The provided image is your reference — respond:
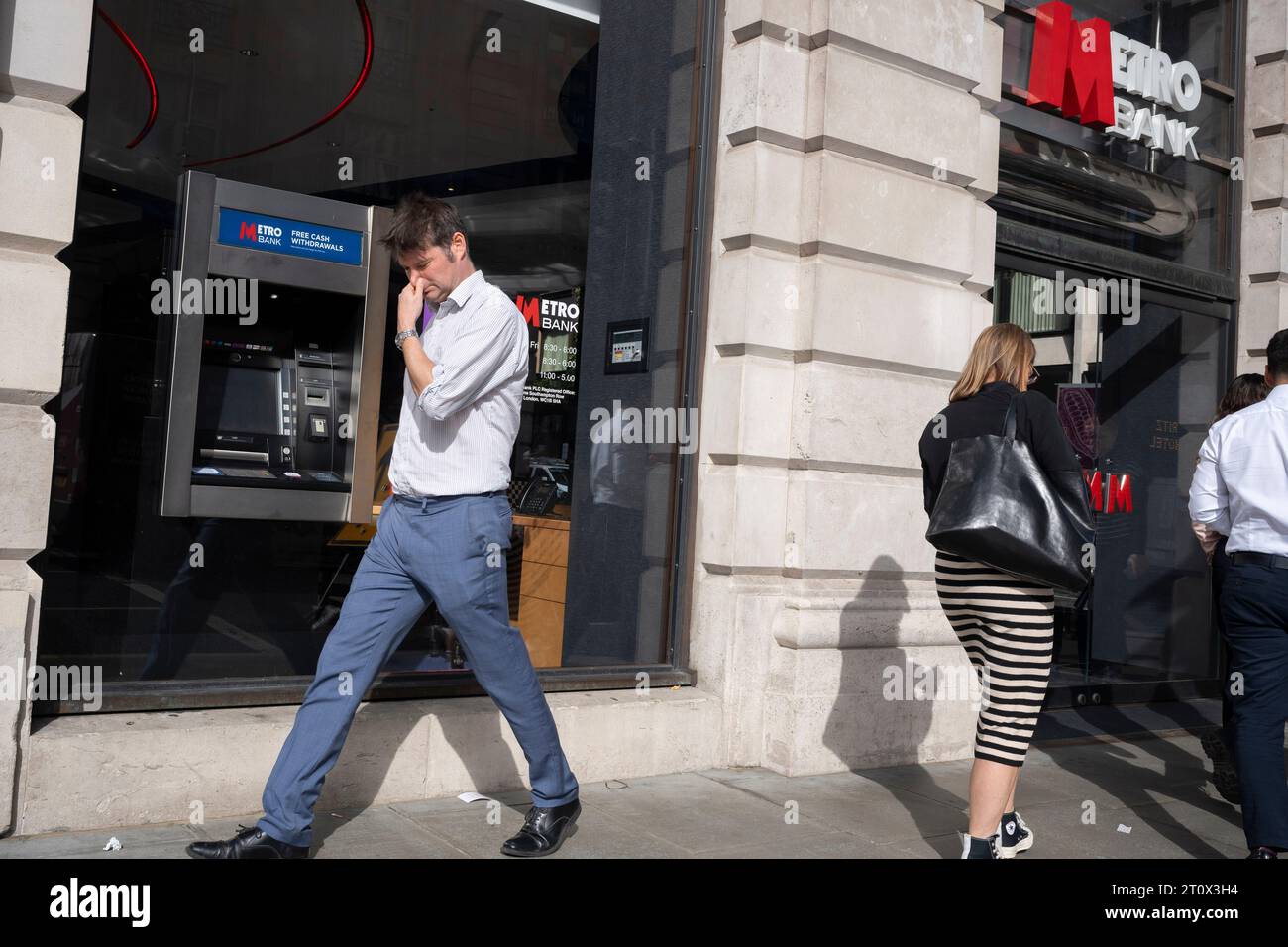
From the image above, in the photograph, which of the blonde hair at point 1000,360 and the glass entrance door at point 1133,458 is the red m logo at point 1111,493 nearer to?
the glass entrance door at point 1133,458

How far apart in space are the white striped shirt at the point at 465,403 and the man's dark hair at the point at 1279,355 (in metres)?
2.71

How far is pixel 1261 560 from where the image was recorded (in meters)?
4.16

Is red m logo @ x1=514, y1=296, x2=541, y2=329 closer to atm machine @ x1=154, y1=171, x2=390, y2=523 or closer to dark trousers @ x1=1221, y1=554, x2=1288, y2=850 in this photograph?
atm machine @ x1=154, y1=171, x2=390, y2=523

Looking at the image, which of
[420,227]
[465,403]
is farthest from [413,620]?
[420,227]

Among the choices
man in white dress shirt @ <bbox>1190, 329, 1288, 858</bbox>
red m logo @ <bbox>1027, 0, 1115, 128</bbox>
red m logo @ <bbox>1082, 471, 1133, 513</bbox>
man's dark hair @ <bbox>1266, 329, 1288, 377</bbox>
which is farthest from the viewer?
red m logo @ <bbox>1082, 471, 1133, 513</bbox>

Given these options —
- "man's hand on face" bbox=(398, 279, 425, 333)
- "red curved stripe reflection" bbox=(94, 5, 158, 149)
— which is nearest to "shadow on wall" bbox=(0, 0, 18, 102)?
"red curved stripe reflection" bbox=(94, 5, 158, 149)

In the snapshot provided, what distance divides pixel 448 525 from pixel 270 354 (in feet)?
5.76

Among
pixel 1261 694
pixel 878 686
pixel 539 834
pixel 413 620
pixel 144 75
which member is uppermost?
pixel 144 75

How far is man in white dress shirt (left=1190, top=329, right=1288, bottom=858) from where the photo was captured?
13.2 ft

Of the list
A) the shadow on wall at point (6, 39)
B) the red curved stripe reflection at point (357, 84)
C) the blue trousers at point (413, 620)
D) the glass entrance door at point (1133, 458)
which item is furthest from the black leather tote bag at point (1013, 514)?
the glass entrance door at point (1133, 458)

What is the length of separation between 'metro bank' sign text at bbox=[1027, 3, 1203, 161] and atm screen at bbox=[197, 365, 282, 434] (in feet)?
15.3

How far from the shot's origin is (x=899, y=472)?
5898mm

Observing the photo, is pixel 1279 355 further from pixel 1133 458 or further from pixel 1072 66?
pixel 1133 458

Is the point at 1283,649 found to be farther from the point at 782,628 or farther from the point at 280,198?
the point at 280,198
